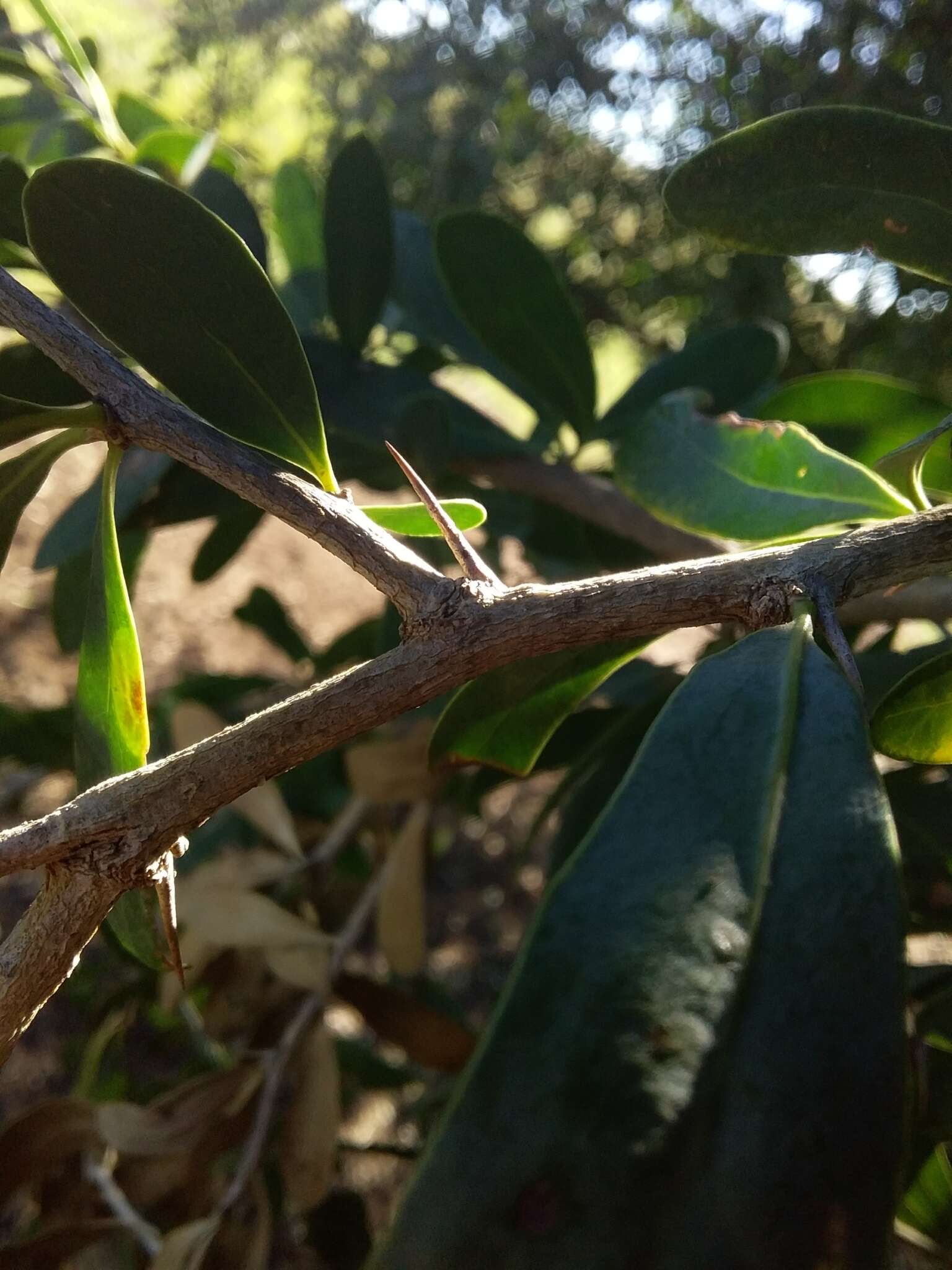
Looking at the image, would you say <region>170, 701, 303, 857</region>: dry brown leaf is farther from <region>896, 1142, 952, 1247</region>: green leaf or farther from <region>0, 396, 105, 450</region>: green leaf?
<region>896, 1142, 952, 1247</region>: green leaf

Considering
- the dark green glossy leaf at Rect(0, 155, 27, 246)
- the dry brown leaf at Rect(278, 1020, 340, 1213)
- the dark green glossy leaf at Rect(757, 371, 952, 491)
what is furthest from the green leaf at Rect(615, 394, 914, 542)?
the dry brown leaf at Rect(278, 1020, 340, 1213)

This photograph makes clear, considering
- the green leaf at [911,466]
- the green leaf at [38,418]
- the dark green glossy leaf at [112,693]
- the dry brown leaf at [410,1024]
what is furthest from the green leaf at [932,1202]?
the green leaf at [38,418]

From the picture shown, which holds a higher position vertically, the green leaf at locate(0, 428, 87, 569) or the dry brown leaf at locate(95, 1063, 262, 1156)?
the green leaf at locate(0, 428, 87, 569)

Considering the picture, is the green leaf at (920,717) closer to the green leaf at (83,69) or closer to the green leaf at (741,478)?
the green leaf at (741,478)

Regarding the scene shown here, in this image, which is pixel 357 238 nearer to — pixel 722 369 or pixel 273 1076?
pixel 722 369

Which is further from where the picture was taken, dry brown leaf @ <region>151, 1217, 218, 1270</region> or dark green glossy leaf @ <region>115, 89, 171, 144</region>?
dark green glossy leaf @ <region>115, 89, 171, 144</region>

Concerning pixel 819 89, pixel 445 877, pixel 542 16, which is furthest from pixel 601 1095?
pixel 542 16

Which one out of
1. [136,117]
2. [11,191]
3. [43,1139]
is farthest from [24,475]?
[136,117]
